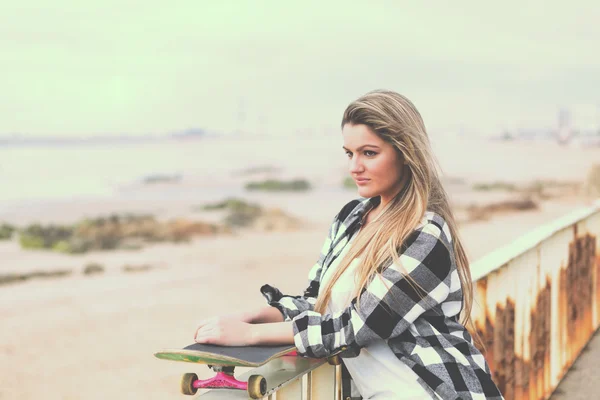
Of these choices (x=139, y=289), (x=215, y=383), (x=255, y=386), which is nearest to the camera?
(x=255, y=386)

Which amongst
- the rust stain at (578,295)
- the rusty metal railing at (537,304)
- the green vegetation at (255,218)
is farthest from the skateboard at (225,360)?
the green vegetation at (255,218)

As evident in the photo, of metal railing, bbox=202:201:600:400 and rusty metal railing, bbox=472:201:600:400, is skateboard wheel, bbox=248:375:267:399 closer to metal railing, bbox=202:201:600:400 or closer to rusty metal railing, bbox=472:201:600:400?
metal railing, bbox=202:201:600:400

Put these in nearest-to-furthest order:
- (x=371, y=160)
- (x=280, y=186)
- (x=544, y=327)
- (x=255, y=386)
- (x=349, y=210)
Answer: (x=255, y=386) → (x=371, y=160) → (x=349, y=210) → (x=544, y=327) → (x=280, y=186)

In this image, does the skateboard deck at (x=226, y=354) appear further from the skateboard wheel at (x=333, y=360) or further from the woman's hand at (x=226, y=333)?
the skateboard wheel at (x=333, y=360)

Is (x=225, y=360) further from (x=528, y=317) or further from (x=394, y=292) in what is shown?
(x=528, y=317)

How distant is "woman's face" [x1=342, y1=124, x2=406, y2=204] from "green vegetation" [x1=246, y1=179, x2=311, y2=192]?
3454 centimetres

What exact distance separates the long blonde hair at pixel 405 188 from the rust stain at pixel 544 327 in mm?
928

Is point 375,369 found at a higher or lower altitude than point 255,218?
higher

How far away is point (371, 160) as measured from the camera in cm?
183

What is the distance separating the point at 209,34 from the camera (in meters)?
51.6

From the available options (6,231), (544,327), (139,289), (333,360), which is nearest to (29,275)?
(139,289)

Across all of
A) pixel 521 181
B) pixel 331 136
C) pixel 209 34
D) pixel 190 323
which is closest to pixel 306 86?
pixel 331 136

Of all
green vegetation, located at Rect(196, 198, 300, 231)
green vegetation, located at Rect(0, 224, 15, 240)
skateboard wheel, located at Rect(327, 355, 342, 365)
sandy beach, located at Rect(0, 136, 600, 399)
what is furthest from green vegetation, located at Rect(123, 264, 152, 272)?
skateboard wheel, located at Rect(327, 355, 342, 365)

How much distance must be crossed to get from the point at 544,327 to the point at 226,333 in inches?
90.4
